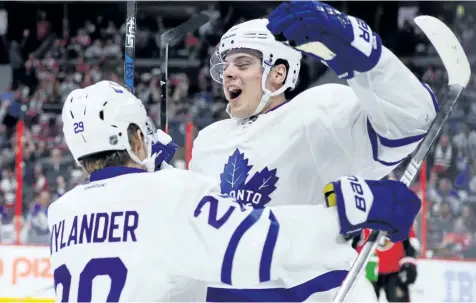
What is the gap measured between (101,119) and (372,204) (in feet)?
1.88

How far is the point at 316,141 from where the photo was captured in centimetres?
204

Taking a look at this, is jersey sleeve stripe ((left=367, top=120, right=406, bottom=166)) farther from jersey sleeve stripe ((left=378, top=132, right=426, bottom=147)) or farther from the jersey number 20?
the jersey number 20

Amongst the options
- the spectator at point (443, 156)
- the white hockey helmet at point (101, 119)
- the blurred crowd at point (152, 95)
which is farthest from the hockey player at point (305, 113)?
the spectator at point (443, 156)

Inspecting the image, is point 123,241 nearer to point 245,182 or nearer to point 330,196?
point 330,196

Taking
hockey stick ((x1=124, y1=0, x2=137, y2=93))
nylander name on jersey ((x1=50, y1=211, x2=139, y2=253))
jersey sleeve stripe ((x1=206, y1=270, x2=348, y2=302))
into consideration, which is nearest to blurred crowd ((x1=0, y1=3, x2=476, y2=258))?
hockey stick ((x1=124, y1=0, x2=137, y2=93))

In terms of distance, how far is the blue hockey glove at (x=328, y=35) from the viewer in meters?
1.55

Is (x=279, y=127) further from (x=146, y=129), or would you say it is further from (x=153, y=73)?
(x=153, y=73)

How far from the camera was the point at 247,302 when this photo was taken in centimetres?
197

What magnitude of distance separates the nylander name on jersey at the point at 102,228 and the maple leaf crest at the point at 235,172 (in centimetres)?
57

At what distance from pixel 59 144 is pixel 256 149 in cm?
470

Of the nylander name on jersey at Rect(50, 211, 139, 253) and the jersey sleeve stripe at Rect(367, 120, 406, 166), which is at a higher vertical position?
the jersey sleeve stripe at Rect(367, 120, 406, 166)

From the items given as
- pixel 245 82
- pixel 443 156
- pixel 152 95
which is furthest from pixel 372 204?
pixel 152 95

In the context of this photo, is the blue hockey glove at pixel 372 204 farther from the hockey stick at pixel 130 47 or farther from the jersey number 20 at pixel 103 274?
the hockey stick at pixel 130 47

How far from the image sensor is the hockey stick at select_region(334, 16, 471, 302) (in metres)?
1.65
